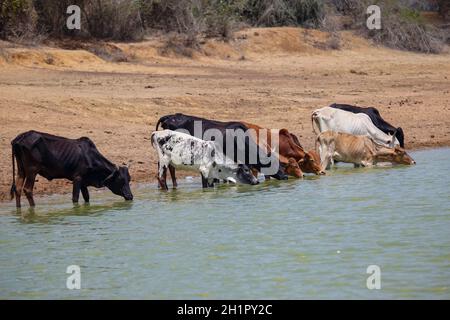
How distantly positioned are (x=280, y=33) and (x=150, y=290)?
20.9 metres

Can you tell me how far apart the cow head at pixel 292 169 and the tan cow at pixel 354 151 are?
86 cm

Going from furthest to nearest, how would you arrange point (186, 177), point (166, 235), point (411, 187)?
point (186, 177) < point (411, 187) < point (166, 235)

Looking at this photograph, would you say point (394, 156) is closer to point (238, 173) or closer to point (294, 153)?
point (294, 153)

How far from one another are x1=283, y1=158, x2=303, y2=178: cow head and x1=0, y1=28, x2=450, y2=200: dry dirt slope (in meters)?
2.11

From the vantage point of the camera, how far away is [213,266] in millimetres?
10719

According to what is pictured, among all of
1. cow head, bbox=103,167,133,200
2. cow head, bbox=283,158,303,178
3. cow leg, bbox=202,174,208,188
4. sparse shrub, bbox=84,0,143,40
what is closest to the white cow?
cow head, bbox=283,158,303,178

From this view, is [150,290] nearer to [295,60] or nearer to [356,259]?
[356,259]

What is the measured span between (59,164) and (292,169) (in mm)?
4065

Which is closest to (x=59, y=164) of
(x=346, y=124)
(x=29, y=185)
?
(x=29, y=185)

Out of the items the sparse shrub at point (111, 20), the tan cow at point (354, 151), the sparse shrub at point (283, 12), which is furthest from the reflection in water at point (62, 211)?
the sparse shrub at point (283, 12)

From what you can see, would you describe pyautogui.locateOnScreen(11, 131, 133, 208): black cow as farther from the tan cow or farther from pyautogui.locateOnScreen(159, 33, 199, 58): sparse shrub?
pyautogui.locateOnScreen(159, 33, 199, 58): sparse shrub

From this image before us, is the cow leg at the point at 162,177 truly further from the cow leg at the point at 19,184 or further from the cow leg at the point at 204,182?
the cow leg at the point at 19,184

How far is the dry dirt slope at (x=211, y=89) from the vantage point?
738 inches

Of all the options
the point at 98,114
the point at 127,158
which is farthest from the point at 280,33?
the point at 127,158
